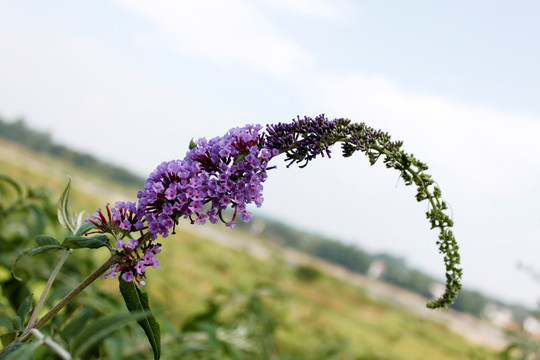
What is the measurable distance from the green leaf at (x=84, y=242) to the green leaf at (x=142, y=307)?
0.08m

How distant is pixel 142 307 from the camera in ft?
2.88

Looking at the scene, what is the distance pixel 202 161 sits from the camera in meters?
0.98

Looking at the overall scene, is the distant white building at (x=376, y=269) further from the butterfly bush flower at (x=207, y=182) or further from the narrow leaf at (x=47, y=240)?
the narrow leaf at (x=47, y=240)

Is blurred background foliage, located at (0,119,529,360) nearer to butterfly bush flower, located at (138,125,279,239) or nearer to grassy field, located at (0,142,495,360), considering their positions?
grassy field, located at (0,142,495,360)

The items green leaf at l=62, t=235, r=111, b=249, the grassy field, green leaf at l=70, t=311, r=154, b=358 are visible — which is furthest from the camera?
the grassy field

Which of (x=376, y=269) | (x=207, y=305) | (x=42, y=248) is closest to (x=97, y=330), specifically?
(x=42, y=248)

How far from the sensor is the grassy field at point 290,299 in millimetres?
4426

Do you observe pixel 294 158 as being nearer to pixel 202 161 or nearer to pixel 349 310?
pixel 202 161

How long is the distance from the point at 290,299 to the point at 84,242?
3277 mm

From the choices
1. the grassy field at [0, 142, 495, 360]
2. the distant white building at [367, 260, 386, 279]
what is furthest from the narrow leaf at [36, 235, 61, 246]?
the distant white building at [367, 260, 386, 279]

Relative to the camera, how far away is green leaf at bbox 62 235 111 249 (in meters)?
0.88

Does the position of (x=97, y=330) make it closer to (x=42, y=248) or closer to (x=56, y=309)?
(x=56, y=309)

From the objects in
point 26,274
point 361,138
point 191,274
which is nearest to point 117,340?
point 26,274

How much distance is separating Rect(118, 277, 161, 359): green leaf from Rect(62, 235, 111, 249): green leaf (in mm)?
82
